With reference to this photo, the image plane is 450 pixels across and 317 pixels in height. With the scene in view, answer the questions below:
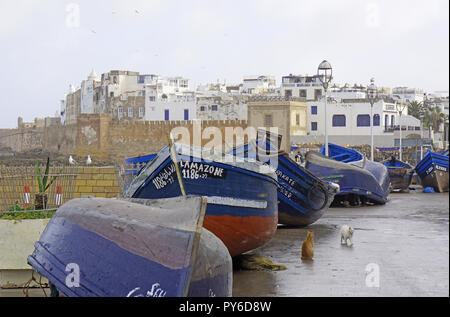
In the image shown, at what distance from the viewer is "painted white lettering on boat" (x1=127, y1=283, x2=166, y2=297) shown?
19.6ft

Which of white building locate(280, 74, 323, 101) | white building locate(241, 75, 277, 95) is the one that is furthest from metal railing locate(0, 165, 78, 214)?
white building locate(241, 75, 277, 95)

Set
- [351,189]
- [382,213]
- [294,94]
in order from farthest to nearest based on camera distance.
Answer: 1. [294,94]
2. [351,189]
3. [382,213]

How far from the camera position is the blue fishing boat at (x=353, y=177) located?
763 inches

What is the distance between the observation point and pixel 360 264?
32.3 ft

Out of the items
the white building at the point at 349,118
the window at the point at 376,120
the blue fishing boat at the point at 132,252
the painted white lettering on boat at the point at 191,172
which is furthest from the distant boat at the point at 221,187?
the window at the point at 376,120

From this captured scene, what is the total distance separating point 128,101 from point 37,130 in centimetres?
2110

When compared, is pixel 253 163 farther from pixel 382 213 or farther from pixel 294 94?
pixel 294 94

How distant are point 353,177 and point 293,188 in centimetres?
648

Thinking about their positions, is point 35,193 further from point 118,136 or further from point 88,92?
A: point 88,92

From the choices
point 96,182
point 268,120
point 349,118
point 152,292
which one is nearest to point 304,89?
point 349,118

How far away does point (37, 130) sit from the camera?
88125 mm

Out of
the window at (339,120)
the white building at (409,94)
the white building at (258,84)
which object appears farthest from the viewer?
the white building at (409,94)

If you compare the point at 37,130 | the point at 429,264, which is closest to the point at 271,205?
the point at 429,264

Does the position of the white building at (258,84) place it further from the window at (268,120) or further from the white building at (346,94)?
the window at (268,120)
